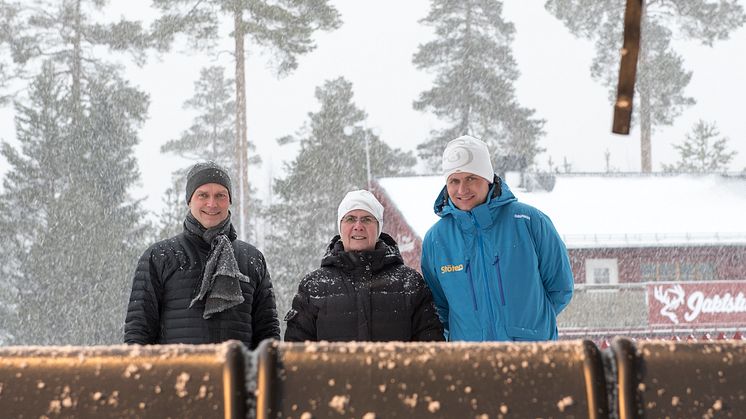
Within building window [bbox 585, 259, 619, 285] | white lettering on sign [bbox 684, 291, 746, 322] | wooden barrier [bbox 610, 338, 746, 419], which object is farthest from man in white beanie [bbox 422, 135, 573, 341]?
building window [bbox 585, 259, 619, 285]

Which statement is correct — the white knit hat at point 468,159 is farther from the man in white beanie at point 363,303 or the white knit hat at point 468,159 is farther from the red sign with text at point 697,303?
the red sign with text at point 697,303

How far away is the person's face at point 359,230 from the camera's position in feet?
10.7

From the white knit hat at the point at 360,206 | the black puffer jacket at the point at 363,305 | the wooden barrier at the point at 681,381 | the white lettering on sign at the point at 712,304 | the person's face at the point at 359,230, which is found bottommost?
the white lettering on sign at the point at 712,304

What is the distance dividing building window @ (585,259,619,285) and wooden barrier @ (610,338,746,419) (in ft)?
76.0

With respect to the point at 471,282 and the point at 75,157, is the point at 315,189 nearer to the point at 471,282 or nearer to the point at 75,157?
the point at 75,157

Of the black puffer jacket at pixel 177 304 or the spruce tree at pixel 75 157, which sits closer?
the black puffer jacket at pixel 177 304

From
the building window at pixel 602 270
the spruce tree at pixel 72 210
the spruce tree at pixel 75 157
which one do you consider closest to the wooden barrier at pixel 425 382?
the building window at pixel 602 270

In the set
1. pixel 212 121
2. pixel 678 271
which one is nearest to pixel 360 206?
pixel 678 271

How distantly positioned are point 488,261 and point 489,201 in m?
0.23

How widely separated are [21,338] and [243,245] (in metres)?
26.9

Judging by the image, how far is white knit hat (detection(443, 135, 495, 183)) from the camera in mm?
3082

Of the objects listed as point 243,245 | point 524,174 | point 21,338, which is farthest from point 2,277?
point 243,245

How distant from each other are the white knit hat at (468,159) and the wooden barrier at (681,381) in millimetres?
2109

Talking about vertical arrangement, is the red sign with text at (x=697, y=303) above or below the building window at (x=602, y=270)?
below
